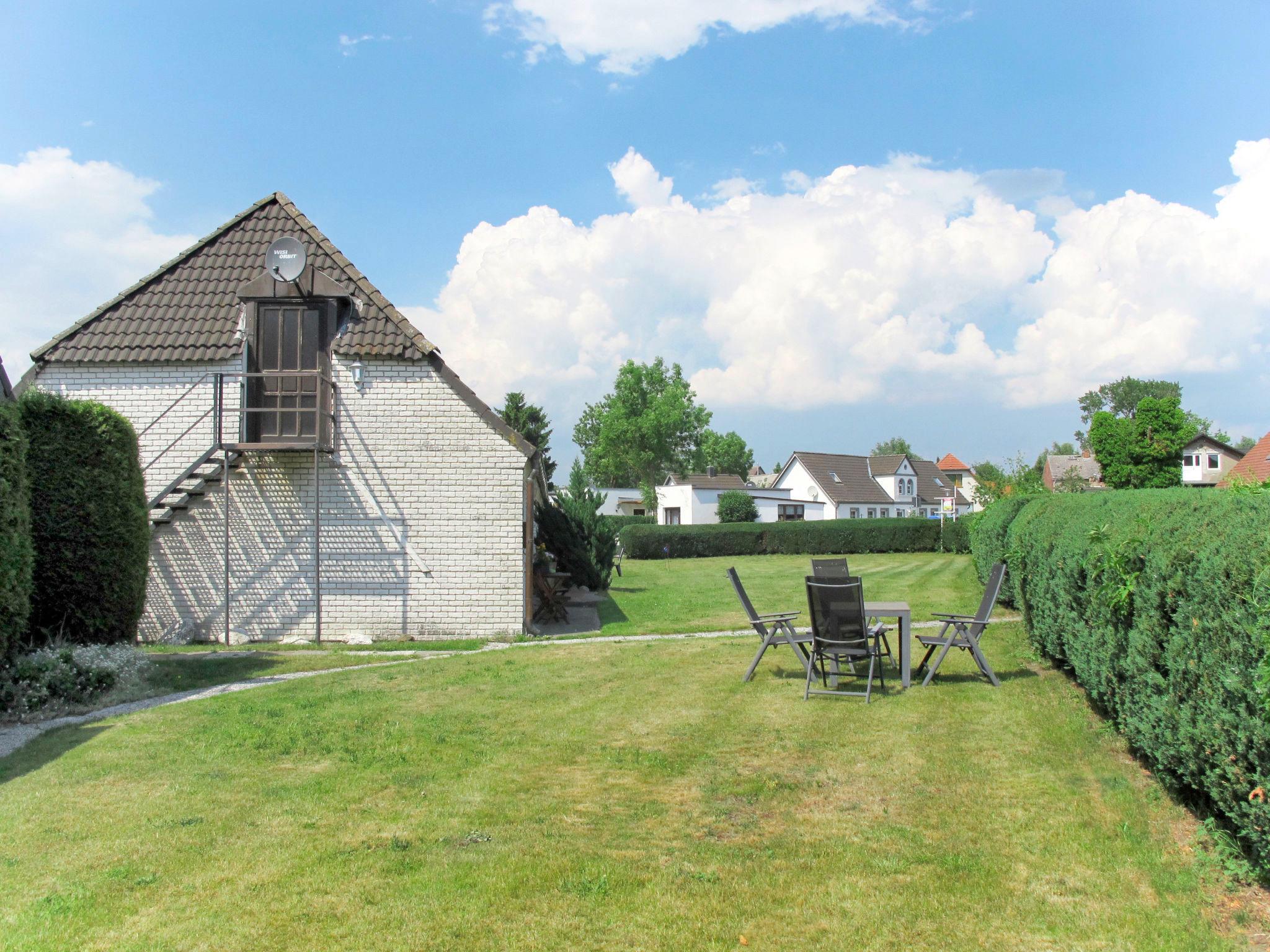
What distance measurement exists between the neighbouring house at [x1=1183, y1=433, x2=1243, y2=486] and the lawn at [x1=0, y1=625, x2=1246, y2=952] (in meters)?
73.5

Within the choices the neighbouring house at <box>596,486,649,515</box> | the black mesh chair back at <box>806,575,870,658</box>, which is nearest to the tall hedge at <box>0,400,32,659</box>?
the black mesh chair back at <box>806,575,870,658</box>

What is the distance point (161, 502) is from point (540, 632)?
236 inches

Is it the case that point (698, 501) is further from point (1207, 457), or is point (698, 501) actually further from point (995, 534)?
point (995, 534)

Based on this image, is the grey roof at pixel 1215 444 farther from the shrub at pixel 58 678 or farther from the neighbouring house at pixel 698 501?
the shrub at pixel 58 678

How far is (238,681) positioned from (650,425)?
73.5 m

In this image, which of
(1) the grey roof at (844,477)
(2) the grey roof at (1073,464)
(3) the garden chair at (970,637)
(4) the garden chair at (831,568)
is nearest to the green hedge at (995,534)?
(4) the garden chair at (831,568)

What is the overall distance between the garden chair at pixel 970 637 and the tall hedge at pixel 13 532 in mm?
8441

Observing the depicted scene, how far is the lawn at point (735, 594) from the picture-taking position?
1678cm

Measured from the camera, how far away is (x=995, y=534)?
Answer: 57.4 feet

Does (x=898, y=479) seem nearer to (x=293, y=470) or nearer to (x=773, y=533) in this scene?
(x=773, y=533)

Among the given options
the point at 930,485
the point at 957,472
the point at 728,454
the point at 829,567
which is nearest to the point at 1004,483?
the point at 829,567

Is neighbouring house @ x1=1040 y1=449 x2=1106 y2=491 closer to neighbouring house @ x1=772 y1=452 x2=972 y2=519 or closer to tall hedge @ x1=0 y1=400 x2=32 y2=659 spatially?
neighbouring house @ x1=772 y1=452 x2=972 y2=519

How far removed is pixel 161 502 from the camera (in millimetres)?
14172

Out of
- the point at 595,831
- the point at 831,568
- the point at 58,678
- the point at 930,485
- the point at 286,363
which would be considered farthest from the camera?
the point at 930,485
